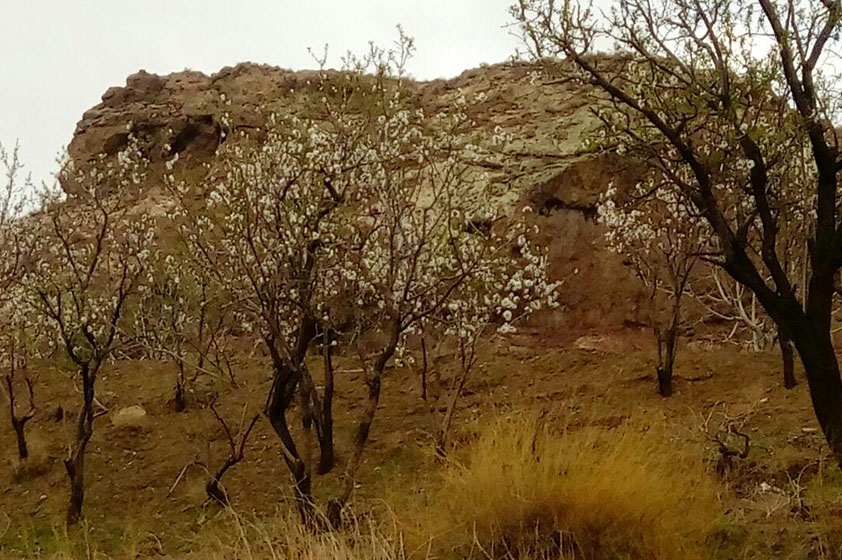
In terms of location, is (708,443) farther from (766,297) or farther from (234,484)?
(234,484)

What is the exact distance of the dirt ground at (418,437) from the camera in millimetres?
6918

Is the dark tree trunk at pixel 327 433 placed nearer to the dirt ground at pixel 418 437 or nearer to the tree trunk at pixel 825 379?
the dirt ground at pixel 418 437

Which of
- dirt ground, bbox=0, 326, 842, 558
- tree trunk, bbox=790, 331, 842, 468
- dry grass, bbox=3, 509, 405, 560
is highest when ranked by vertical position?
tree trunk, bbox=790, 331, 842, 468

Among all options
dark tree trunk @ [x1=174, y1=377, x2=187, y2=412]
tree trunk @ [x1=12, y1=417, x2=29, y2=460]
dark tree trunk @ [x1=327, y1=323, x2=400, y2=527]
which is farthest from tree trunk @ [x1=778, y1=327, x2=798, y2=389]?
tree trunk @ [x1=12, y1=417, x2=29, y2=460]

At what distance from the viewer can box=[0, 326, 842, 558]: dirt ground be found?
6.92 m

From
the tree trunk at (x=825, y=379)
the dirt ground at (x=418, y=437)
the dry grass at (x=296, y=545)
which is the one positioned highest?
the tree trunk at (x=825, y=379)

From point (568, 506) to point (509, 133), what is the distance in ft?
21.4

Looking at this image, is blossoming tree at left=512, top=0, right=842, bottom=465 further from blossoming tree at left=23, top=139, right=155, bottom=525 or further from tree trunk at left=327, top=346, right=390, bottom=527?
blossoming tree at left=23, top=139, right=155, bottom=525

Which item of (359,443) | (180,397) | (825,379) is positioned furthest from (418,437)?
(825,379)

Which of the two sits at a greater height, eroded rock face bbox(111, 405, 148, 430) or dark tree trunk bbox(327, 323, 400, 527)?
dark tree trunk bbox(327, 323, 400, 527)

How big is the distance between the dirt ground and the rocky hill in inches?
54.2

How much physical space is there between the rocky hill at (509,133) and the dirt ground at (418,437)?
54.2 inches

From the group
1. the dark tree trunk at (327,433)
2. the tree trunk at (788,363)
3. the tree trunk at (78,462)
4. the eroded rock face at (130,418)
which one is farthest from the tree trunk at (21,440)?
the tree trunk at (788,363)

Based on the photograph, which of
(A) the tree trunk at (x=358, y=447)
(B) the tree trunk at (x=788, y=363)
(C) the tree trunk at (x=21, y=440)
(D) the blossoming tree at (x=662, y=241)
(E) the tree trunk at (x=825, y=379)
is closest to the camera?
(E) the tree trunk at (x=825, y=379)
